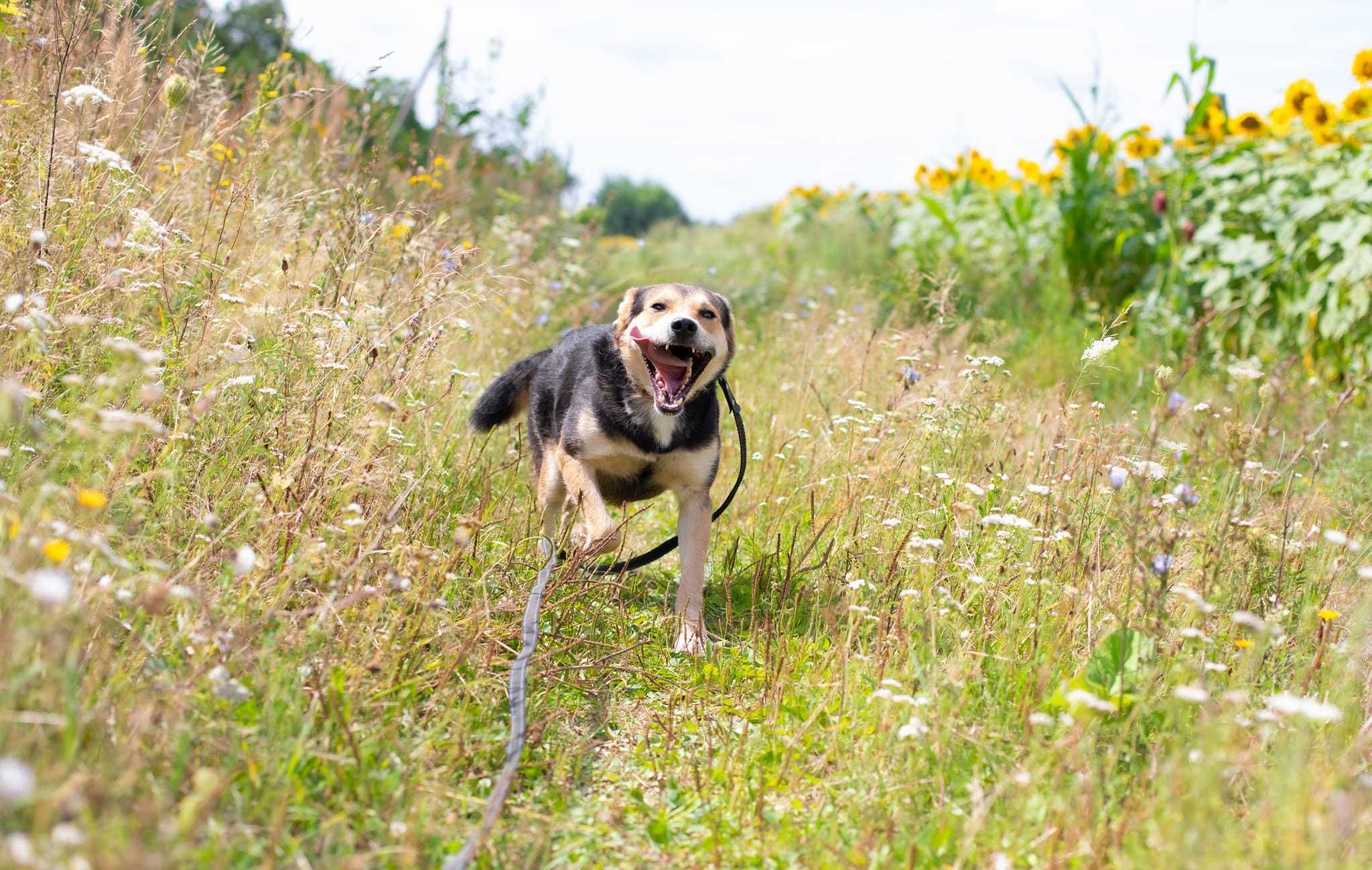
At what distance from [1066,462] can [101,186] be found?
3916mm

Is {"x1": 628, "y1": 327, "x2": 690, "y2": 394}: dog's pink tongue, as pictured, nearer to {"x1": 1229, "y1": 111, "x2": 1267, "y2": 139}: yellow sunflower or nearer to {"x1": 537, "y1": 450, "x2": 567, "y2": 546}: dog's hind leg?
{"x1": 537, "y1": 450, "x2": 567, "y2": 546}: dog's hind leg

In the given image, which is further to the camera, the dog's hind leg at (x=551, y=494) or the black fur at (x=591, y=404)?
the dog's hind leg at (x=551, y=494)

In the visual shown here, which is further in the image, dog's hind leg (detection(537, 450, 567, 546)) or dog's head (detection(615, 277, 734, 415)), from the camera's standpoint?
dog's hind leg (detection(537, 450, 567, 546))

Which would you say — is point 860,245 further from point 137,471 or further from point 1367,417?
point 137,471

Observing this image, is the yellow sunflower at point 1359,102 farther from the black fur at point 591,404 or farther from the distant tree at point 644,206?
the distant tree at point 644,206

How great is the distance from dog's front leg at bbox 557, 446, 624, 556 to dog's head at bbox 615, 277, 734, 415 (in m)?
0.42

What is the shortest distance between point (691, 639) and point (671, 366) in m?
1.13

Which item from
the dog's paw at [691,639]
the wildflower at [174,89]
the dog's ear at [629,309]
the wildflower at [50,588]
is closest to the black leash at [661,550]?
the dog's paw at [691,639]

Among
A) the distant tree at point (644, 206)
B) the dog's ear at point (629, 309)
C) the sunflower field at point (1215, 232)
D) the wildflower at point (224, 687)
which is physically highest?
the distant tree at point (644, 206)

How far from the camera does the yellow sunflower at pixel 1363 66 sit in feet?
20.9

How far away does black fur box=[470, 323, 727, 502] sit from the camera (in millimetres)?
3986

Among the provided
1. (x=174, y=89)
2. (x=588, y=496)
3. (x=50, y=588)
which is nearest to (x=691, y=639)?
(x=588, y=496)

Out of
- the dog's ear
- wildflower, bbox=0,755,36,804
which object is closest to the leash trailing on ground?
wildflower, bbox=0,755,36,804

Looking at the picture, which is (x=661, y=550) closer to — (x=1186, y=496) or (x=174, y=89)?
(x=1186, y=496)
